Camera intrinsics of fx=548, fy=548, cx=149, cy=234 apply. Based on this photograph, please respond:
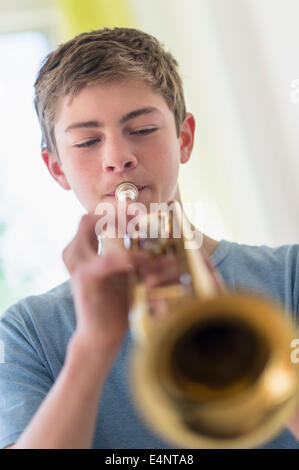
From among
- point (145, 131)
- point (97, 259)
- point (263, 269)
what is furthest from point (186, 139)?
point (97, 259)

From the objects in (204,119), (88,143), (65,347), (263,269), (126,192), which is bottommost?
(65,347)

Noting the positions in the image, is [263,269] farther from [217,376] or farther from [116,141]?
[217,376]

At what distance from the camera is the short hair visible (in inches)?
43.7

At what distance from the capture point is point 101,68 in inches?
43.5

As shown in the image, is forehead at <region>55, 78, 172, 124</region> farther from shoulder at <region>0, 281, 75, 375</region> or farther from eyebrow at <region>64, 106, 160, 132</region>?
shoulder at <region>0, 281, 75, 375</region>

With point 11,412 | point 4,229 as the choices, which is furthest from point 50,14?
point 11,412

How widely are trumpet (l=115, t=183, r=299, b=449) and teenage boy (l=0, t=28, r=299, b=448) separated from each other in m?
0.11

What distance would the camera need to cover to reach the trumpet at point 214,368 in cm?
59

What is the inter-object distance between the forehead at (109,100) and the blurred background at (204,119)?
0.51m

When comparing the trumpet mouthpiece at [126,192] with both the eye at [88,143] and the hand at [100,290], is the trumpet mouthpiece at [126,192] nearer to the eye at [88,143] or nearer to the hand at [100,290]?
the eye at [88,143]

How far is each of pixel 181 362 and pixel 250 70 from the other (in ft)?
3.81

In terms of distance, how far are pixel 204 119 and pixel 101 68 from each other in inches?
32.0

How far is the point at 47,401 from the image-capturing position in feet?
2.47

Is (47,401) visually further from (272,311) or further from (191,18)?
(191,18)
